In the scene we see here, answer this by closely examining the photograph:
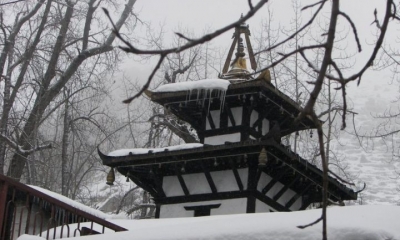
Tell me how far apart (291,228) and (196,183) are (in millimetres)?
7690

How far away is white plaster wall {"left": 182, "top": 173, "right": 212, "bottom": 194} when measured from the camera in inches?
504

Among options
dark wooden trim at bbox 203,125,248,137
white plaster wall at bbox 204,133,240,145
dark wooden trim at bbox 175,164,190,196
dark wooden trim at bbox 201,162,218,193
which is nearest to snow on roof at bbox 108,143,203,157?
dark wooden trim at bbox 201,162,218,193

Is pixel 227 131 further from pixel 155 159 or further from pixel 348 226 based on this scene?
pixel 348 226

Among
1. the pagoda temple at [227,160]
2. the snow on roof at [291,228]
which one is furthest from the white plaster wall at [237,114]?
the snow on roof at [291,228]

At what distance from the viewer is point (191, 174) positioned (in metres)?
13.0

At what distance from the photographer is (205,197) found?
501 inches

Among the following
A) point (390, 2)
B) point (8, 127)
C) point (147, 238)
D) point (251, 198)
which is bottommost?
point (147, 238)

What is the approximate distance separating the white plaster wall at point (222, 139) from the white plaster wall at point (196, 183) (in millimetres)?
711

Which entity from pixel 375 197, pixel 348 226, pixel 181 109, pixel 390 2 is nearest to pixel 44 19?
pixel 181 109

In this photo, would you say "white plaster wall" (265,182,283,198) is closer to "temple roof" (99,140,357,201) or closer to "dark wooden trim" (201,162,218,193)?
"temple roof" (99,140,357,201)

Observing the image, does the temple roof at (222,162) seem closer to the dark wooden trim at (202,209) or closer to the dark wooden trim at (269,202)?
the dark wooden trim at (269,202)

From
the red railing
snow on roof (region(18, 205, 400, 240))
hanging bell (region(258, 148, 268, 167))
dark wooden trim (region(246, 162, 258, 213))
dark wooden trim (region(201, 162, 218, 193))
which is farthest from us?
dark wooden trim (region(201, 162, 218, 193))

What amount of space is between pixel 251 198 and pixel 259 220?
6.54 m

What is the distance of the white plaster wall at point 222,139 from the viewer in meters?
13.0
